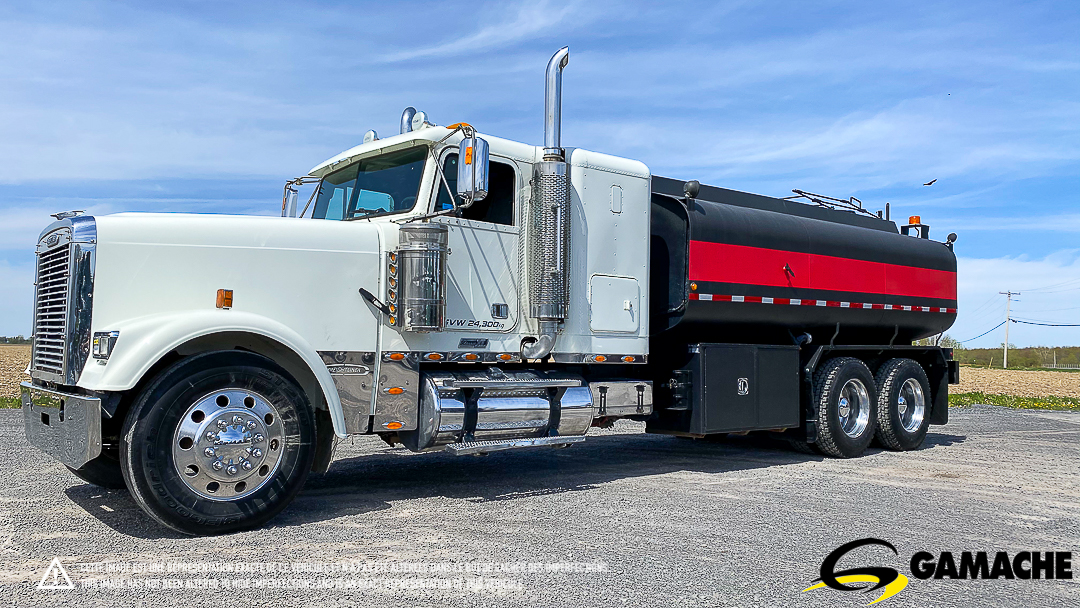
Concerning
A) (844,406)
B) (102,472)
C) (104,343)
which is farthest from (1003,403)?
(104,343)

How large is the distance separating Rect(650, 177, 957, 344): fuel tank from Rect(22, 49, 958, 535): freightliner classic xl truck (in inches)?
1.3

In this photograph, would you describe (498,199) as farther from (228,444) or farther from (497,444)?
(228,444)

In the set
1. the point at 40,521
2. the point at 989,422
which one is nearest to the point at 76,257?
the point at 40,521

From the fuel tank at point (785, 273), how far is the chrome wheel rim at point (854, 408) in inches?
25.0

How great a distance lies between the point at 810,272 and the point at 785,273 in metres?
0.49

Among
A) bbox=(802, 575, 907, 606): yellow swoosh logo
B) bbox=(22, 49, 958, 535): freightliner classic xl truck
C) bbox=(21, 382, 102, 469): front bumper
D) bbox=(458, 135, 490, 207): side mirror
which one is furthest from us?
bbox=(458, 135, 490, 207): side mirror

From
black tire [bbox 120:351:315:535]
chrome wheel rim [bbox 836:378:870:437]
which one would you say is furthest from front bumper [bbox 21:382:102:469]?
chrome wheel rim [bbox 836:378:870:437]

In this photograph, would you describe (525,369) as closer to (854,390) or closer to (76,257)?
(76,257)

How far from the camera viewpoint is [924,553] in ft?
17.9

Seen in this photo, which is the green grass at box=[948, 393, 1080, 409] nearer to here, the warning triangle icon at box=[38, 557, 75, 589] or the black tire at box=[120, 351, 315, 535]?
the black tire at box=[120, 351, 315, 535]

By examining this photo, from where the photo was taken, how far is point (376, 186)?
7.41 meters

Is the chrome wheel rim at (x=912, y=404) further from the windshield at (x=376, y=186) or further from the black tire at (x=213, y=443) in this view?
the black tire at (x=213, y=443)

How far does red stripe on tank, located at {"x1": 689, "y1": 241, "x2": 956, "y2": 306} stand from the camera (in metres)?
8.70

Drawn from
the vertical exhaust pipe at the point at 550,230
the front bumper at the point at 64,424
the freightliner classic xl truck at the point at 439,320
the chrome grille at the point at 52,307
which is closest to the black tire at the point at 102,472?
the freightliner classic xl truck at the point at 439,320
